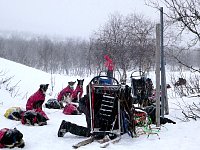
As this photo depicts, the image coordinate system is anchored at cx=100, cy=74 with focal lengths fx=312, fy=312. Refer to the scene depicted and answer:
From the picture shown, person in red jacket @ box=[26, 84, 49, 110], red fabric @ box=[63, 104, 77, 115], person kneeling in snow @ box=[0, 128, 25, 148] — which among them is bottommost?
Answer: person kneeling in snow @ box=[0, 128, 25, 148]

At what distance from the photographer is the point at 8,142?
5.85 m

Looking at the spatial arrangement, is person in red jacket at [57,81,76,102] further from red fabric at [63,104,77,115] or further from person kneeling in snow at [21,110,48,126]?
person kneeling in snow at [21,110,48,126]

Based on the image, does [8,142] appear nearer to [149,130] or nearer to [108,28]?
[149,130]

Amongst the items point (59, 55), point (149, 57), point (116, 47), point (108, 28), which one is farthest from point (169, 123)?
point (59, 55)

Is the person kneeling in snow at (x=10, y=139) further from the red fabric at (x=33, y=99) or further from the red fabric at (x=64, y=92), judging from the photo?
the red fabric at (x=64, y=92)

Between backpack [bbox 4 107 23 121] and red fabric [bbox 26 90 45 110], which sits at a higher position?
red fabric [bbox 26 90 45 110]

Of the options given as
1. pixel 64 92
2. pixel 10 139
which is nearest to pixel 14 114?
pixel 10 139

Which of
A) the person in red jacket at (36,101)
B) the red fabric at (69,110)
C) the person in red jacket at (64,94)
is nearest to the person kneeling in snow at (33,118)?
the person in red jacket at (36,101)

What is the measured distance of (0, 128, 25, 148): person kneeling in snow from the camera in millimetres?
5812

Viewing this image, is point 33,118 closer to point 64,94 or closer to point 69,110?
point 69,110

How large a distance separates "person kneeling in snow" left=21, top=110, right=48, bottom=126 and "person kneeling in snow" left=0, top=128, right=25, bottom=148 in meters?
2.36

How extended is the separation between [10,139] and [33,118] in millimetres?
2506

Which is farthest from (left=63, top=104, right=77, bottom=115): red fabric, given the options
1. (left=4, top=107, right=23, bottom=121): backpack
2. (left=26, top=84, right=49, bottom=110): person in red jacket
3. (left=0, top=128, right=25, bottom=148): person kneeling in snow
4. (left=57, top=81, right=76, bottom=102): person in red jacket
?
(left=0, top=128, right=25, bottom=148): person kneeling in snow

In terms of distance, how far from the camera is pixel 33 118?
8.36 meters
